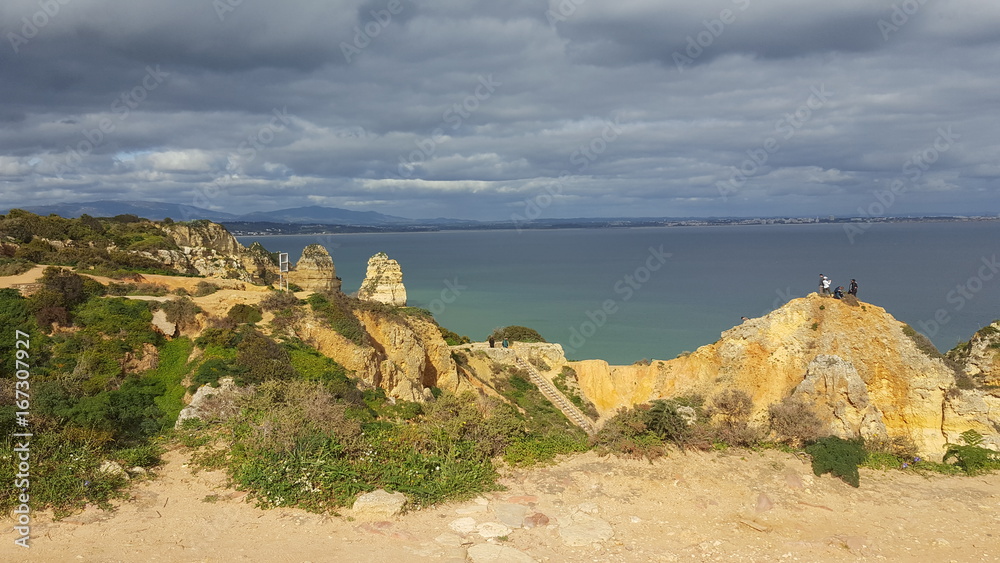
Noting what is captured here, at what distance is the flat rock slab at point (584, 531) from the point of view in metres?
8.93

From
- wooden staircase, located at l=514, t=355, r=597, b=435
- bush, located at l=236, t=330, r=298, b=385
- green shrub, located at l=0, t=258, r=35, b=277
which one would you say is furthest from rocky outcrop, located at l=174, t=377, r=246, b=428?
wooden staircase, located at l=514, t=355, r=597, b=435

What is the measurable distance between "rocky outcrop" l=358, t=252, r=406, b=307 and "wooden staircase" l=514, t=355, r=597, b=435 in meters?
14.7

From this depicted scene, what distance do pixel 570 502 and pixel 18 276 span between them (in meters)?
21.4

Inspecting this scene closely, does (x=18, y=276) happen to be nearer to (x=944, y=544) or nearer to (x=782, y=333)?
(x=944, y=544)

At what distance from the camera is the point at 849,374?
17.3m

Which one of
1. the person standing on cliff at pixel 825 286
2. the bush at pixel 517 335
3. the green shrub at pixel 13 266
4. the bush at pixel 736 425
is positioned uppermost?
the person standing on cliff at pixel 825 286

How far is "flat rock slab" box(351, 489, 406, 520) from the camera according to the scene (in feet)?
30.6

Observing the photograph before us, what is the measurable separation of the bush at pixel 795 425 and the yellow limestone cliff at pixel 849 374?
140 inches

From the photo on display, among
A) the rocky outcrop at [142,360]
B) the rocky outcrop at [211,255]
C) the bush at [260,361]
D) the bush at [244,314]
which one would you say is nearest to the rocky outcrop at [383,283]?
the rocky outcrop at [211,255]

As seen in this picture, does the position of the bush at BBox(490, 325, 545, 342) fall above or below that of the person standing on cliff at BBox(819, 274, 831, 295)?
below

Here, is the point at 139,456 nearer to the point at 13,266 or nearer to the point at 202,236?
the point at 13,266

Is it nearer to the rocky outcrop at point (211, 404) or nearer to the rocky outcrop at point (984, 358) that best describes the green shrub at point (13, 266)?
the rocky outcrop at point (211, 404)

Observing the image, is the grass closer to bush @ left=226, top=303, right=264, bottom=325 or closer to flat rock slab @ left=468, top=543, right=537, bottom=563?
bush @ left=226, top=303, right=264, bottom=325

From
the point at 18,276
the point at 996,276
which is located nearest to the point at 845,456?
the point at 18,276
